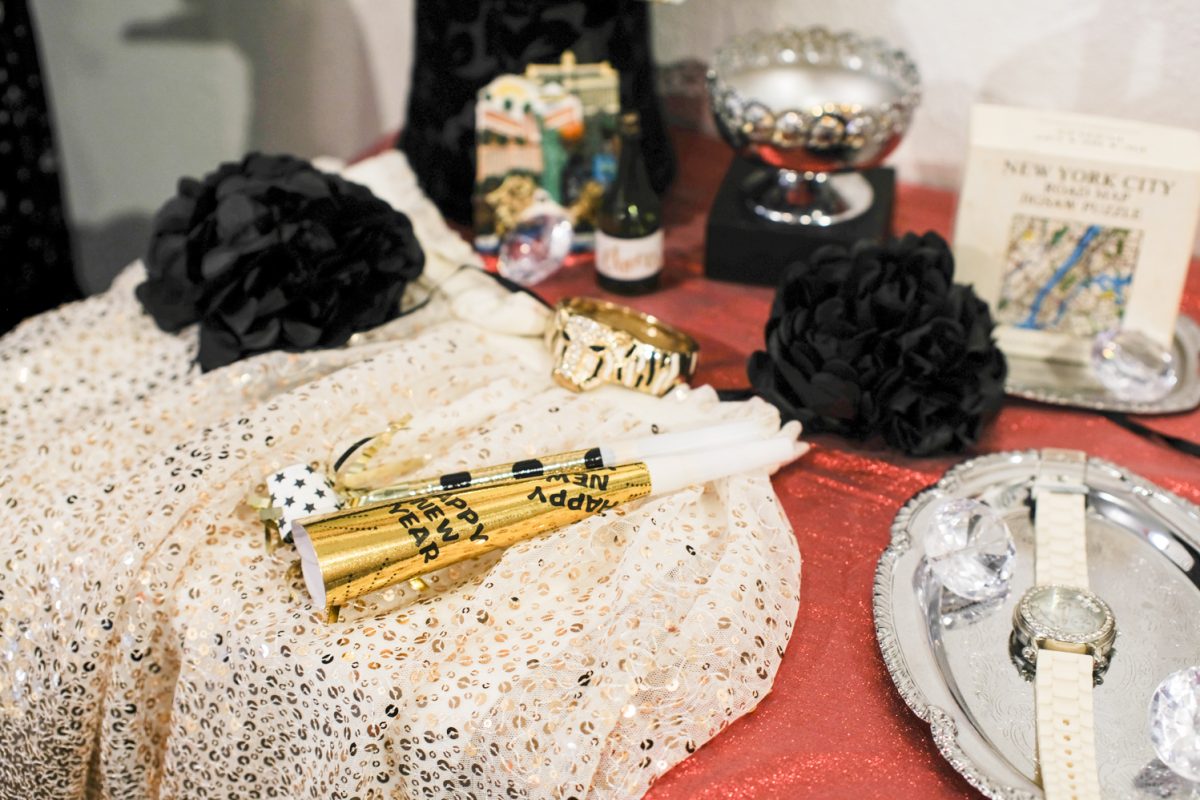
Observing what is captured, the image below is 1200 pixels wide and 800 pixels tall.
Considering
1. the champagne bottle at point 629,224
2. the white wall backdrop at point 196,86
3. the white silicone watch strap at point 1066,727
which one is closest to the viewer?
the white silicone watch strap at point 1066,727

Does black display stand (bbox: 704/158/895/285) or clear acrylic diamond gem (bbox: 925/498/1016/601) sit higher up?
black display stand (bbox: 704/158/895/285)

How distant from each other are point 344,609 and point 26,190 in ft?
2.84

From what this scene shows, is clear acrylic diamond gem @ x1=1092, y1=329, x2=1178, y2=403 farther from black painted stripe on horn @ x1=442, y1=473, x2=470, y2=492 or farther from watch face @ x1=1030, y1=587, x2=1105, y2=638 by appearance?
black painted stripe on horn @ x1=442, y1=473, x2=470, y2=492

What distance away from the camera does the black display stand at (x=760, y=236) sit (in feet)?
3.02

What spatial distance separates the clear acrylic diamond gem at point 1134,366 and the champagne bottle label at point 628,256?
35cm

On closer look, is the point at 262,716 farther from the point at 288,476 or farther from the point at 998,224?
the point at 998,224

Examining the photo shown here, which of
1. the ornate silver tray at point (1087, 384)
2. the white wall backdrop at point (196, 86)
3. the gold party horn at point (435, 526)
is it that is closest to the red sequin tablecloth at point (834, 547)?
the ornate silver tray at point (1087, 384)

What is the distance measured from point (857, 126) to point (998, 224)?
135mm

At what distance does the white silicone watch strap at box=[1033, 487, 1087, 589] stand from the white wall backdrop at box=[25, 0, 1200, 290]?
0.45 meters

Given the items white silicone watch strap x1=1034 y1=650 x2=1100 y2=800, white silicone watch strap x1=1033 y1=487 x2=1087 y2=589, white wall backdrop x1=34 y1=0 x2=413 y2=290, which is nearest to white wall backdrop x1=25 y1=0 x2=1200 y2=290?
white wall backdrop x1=34 y1=0 x2=413 y2=290

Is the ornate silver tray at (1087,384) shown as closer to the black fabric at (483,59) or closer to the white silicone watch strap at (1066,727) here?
the white silicone watch strap at (1066,727)

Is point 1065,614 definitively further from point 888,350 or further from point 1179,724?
point 888,350

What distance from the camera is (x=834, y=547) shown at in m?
0.70

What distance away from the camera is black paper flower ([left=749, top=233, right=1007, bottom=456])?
71 cm
